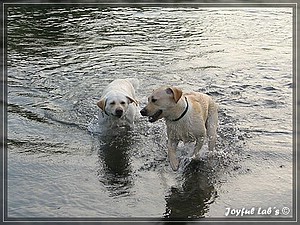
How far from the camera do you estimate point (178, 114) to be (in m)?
6.14

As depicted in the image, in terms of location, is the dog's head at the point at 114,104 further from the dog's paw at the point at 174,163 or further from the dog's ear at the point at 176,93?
the dog's ear at the point at 176,93

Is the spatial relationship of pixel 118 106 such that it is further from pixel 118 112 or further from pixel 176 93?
pixel 176 93

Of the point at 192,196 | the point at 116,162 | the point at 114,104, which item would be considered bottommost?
the point at 192,196

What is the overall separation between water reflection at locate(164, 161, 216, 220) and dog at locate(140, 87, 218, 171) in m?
0.24

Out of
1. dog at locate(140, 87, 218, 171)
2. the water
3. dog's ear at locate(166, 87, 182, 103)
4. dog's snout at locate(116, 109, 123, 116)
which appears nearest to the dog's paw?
dog at locate(140, 87, 218, 171)

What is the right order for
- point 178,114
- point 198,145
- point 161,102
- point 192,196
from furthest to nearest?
point 198,145 → point 178,114 → point 161,102 → point 192,196

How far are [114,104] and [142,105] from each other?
141cm

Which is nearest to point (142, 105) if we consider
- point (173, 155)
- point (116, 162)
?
point (116, 162)

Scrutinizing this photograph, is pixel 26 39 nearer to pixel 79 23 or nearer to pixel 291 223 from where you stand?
pixel 79 23

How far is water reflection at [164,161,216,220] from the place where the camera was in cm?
555

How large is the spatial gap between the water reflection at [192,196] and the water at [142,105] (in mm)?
11

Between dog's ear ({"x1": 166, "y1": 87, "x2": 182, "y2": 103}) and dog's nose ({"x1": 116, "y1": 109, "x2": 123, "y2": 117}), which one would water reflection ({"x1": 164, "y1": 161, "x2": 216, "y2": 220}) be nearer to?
dog's ear ({"x1": 166, "y1": 87, "x2": 182, "y2": 103})

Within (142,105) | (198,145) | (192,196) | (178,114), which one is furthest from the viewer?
(142,105)

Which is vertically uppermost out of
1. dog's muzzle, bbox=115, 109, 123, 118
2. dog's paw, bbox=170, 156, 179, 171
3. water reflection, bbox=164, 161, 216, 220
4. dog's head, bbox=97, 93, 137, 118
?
dog's head, bbox=97, 93, 137, 118
